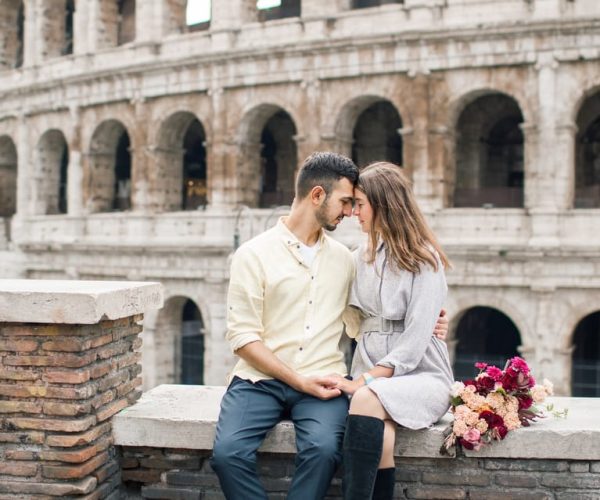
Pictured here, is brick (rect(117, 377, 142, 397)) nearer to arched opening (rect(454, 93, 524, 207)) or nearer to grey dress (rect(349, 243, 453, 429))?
→ grey dress (rect(349, 243, 453, 429))

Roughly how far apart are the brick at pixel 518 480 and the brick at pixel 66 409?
8.13ft

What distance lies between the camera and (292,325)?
508 cm

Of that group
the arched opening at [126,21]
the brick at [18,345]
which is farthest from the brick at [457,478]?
the arched opening at [126,21]

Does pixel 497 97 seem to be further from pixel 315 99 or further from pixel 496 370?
pixel 496 370

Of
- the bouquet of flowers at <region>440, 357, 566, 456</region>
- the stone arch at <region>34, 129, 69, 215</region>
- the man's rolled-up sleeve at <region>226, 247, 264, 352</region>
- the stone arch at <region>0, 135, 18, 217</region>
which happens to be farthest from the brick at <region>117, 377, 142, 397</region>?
the stone arch at <region>0, 135, 18, 217</region>

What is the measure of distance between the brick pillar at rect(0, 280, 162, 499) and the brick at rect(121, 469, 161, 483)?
0.61 feet

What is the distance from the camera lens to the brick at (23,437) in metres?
5.16

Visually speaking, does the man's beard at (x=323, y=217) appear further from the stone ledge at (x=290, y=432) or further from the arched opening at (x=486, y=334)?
the arched opening at (x=486, y=334)

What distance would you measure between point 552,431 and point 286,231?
6.36 ft

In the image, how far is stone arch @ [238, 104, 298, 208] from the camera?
19719 mm

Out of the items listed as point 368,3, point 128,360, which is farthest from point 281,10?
point 128,360

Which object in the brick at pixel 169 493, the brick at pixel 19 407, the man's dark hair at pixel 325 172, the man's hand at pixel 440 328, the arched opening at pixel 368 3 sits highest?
the arched opening at pixel 368 3

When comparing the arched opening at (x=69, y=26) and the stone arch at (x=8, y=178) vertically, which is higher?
the arched opening at (x=69, y=26)

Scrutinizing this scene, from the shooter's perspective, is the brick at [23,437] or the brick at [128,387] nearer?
the brick at [23,437]
